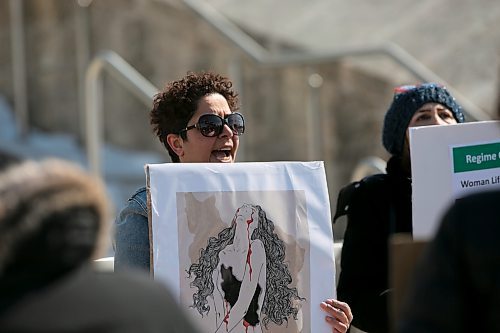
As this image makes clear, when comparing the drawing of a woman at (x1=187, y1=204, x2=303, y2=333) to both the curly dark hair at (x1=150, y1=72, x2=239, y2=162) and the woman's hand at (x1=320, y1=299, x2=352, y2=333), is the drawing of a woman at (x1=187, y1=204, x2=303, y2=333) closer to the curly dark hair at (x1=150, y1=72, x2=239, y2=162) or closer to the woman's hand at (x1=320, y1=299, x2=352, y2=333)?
the woman's hand at (x1=320, y1=299, x2=352, y2=333)

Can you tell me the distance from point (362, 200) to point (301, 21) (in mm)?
4821

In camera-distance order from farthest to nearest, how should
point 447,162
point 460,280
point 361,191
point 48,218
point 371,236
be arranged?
point 361,191
point 371,236
point 447,162
point 460,280
point 48,218

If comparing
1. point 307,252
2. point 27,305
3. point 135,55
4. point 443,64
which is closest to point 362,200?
point 307,252

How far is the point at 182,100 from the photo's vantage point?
379cm

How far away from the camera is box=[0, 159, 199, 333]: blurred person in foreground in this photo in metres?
1.95

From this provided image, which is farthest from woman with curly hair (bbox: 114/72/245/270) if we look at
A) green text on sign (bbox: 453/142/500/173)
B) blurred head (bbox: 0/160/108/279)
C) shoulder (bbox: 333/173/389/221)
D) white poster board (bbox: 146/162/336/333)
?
blurred head (bbox: 0/160/108/279)

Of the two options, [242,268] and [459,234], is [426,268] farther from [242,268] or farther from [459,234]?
[242,268]

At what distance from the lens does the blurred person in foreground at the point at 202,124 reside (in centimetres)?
351

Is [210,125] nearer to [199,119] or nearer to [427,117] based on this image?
[199,119]

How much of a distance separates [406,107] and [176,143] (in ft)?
2.83

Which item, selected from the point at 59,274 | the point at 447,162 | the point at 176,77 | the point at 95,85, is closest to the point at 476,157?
the point at 447,162

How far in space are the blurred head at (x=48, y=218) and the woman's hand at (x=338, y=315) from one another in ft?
4.96

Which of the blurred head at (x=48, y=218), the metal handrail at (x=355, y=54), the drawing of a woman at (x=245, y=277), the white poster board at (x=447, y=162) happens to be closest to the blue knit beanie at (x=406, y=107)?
the white poster board at (x=447, y=162)

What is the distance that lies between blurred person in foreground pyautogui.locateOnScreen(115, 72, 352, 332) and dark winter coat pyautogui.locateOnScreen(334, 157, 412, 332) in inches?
12.0
